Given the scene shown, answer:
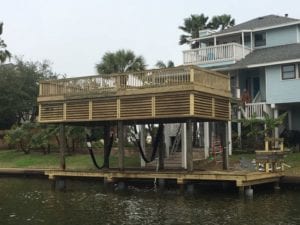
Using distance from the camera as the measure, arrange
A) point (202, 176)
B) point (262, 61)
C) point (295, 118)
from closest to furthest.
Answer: point (202, 176) → point (262, 61) → point (295, 118)

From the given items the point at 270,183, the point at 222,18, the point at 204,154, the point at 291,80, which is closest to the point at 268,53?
the point at 291,80

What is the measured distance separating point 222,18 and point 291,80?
2040 centimetres

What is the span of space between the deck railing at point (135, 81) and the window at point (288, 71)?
7.74m

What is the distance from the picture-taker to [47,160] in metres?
37.8

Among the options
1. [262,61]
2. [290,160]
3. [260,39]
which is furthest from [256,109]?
[260,39]

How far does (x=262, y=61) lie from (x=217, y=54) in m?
3.34

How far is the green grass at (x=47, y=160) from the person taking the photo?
34281 millimetres

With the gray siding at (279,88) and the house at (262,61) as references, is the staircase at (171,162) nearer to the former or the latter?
the house at (262,61)

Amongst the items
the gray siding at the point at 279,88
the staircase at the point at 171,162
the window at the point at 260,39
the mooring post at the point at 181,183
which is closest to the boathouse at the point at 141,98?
the mooring post at the point at 181,183

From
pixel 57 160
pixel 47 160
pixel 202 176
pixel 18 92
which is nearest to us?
pixel 202 176

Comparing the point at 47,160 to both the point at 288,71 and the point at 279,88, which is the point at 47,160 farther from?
the point at 288,71

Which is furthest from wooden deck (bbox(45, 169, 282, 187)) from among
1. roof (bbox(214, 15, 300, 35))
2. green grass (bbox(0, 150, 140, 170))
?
roof (bbox(214, 15, 300, 35))

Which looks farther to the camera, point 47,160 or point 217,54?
point 47,160

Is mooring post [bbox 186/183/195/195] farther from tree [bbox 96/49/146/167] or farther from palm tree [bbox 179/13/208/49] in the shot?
palm tree [bbox 179/13/208/49]
